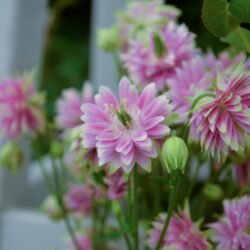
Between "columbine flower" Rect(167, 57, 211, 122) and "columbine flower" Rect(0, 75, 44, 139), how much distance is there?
0.19m

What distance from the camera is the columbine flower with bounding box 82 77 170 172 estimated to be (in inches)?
17.6

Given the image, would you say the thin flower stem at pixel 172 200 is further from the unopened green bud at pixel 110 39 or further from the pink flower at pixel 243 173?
the unopened green bud at pixel 110 39

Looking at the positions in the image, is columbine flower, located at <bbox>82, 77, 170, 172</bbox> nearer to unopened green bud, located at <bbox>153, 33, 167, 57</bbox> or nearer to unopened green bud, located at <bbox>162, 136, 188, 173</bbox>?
unopened green bud, located at <bbox>162, 136, 188, 173</bbox>

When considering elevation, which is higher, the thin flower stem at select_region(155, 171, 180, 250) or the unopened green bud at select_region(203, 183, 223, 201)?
the thin flower stem at select_region(155, 171, 180, 250)

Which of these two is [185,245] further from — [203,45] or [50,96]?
[50,96]

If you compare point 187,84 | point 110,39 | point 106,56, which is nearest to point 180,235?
point 187,84

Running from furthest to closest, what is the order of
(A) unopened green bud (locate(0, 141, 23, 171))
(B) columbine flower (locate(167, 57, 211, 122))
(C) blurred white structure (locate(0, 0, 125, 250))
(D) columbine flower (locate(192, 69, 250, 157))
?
(C) blurred white structure (locate(0, 0, 125, 250)) → (A) unopened green bud (locate(0, 141, 23, 171)) → (B) columbine flower (locate(167, 57, 211, 122)) → (D) columbine flower (locate(192, 69, 250, 157))

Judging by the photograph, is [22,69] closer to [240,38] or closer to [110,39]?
[110,39]

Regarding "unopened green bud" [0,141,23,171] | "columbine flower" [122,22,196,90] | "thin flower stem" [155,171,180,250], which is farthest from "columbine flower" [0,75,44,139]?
"thin flower stem" [155,171,180,250]

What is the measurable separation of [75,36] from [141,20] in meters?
1.05

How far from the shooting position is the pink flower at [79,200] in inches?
27.5

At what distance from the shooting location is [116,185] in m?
0.57

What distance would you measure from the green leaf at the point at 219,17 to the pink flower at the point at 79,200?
0.32 m

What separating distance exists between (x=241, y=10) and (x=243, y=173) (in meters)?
0.22
